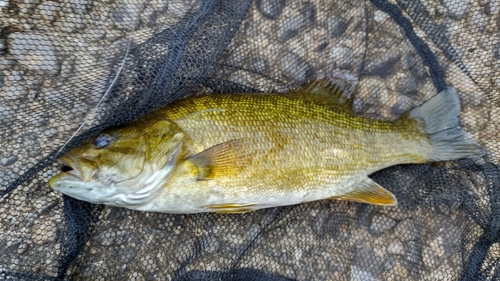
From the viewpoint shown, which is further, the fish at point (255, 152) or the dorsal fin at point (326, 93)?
the dorsal fin at point (326, 93)

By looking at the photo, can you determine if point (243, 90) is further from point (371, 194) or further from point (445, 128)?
point (445, 128)

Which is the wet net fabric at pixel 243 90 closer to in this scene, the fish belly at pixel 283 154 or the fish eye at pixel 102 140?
the fish eye at pixel 102 140

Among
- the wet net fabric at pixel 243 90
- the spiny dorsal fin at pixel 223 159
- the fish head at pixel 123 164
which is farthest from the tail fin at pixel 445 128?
the fish head at pixel 123 164

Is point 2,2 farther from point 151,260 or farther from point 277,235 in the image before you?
point 277,235

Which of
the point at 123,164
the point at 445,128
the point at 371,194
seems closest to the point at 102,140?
the point at 123,164

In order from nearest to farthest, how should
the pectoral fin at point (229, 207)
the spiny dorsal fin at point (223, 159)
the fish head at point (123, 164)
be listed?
the fish head at point (123, 164)
the spiny dorsal fin at point (223, 159)
the pectoral fin at point (229, 207)

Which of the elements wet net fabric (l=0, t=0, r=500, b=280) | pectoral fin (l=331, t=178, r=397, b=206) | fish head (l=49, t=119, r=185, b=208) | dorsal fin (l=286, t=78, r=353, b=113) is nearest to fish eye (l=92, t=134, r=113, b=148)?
fish head (l=49, t=119, r=185, b=208)

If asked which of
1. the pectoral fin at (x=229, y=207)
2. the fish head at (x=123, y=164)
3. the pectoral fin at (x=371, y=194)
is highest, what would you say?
the fish head at (x=123, y=164)

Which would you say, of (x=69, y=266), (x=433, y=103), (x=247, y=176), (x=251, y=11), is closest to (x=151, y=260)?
(x=69, y=266)
